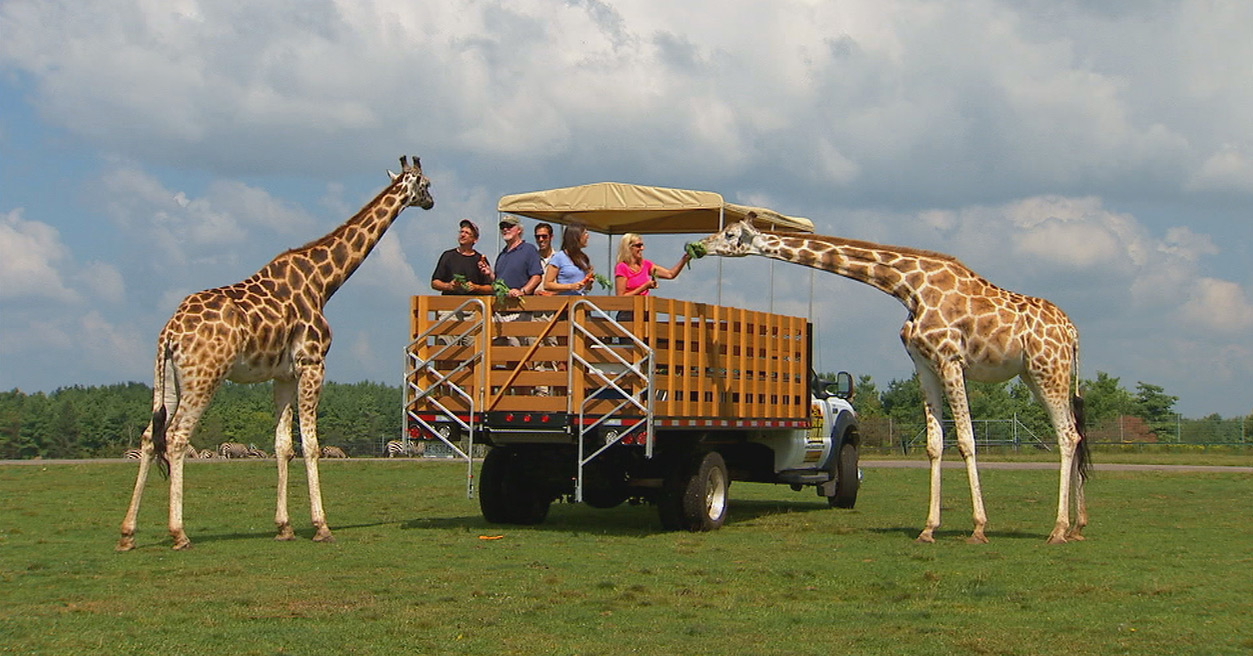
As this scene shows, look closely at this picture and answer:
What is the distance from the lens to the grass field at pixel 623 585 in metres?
9.05

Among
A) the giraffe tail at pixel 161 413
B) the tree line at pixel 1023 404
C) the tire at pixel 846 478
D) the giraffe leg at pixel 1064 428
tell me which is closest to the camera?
the giraffe tail at pixel 161 413

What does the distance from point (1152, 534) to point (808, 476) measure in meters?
4.39

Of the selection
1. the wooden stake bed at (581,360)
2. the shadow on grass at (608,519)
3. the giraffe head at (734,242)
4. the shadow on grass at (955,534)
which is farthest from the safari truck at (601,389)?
the shadow on grass at (955,534)

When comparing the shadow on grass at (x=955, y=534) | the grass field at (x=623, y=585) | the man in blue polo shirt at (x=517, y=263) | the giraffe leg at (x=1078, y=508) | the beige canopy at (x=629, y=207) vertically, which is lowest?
the grass field at (x=623, y=585)

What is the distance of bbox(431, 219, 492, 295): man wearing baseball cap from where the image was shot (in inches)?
635

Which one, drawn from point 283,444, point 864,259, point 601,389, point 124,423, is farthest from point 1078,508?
point 124,423

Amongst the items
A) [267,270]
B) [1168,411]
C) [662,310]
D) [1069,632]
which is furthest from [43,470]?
[1168,411]

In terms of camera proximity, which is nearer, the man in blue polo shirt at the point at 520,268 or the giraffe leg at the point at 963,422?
the giraffe leg at the point at 963,422

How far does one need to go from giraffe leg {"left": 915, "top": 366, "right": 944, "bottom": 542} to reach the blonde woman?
2.95 m

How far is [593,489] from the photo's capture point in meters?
15.7

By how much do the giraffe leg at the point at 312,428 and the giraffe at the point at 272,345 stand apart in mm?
11

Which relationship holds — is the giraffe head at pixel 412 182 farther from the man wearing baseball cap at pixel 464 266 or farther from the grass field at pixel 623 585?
the grass field at pixel 623 585

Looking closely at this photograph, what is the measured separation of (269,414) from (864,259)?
377 feet

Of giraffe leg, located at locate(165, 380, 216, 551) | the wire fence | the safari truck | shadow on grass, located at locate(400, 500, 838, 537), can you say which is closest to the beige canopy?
the safari truck
